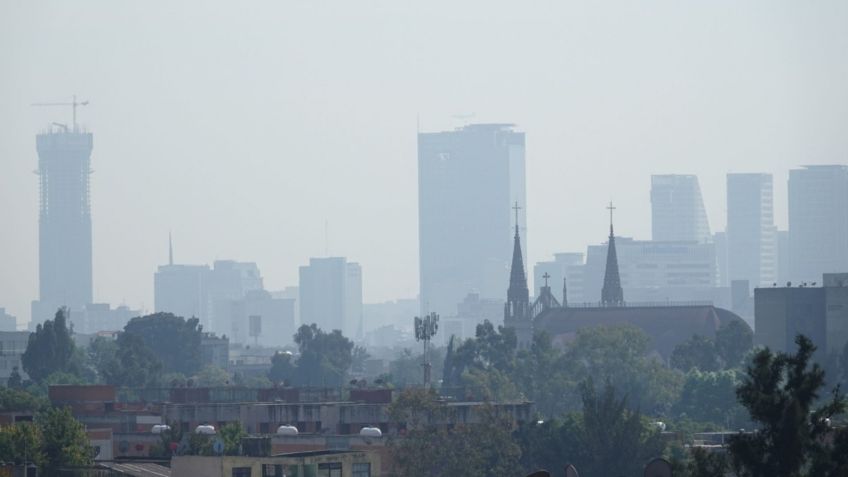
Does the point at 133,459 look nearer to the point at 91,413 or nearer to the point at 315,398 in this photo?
the point at 91,413

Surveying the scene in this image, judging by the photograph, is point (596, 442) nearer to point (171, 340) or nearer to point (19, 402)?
point (19, 402)

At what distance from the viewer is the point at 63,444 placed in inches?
2645

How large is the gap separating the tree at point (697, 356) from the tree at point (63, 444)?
8768 cm

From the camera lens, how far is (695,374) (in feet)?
432

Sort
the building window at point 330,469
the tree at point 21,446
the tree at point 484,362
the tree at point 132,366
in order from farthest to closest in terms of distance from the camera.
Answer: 1. the tree at point 132,366
2. the tree at point 484,362
3. the tree at point 21,446
4. the building window at point 330,469

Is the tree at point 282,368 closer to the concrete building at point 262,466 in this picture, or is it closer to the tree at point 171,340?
the tree at point 171,340

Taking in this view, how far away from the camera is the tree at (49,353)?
153625 mm

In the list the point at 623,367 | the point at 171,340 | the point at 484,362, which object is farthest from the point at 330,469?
the point at 171,340

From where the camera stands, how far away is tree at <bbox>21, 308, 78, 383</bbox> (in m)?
154

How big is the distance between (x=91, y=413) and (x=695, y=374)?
47.3 metres

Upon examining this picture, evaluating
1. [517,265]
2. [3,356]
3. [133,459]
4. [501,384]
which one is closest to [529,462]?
[133,459]

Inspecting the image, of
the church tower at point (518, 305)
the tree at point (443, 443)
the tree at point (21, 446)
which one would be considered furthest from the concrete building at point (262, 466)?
the church tower at point (518, 305)

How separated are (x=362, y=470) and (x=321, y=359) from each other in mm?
127853

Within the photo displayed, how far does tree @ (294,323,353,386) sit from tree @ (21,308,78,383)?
1091 inches
